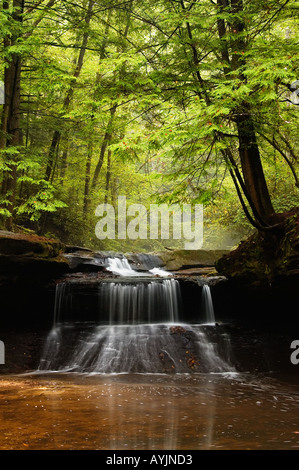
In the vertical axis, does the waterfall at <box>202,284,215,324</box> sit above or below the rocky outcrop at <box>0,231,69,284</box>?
below

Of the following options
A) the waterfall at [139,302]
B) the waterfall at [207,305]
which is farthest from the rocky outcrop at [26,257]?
the waterfall at [207,305]

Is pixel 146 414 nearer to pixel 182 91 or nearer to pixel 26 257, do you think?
pixel 26 257

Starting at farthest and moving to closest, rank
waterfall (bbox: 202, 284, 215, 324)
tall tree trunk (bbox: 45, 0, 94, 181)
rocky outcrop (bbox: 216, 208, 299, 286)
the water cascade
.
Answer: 1. waterfall (bbox: 202, 284, 215, 324)
2. tall tree trunk (bbox: 45, 0, 94, 181)
3. the water cascade
4. rocky outcrop (bbox: 216, 208, 299, 286)

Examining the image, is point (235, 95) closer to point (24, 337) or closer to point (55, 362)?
point (55, 362)

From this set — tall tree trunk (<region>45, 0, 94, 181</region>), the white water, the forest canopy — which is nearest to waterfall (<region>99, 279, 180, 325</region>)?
the forest canopy

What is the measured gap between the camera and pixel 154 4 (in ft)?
27.4

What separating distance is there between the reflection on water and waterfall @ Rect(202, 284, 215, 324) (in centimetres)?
346

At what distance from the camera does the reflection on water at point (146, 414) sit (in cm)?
308

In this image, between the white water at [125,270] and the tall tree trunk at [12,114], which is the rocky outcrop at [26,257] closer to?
the tall tree trunk at [12,114]

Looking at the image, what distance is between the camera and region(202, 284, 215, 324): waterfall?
396 inches

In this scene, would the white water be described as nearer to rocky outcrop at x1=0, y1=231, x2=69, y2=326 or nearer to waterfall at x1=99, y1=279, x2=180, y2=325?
waterfall at x1=99, y1=279, x2=180, y2=325

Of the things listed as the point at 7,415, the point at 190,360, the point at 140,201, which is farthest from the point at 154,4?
the point at 140,201

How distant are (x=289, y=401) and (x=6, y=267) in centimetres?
681

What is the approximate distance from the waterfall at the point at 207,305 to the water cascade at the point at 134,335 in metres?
0.02
